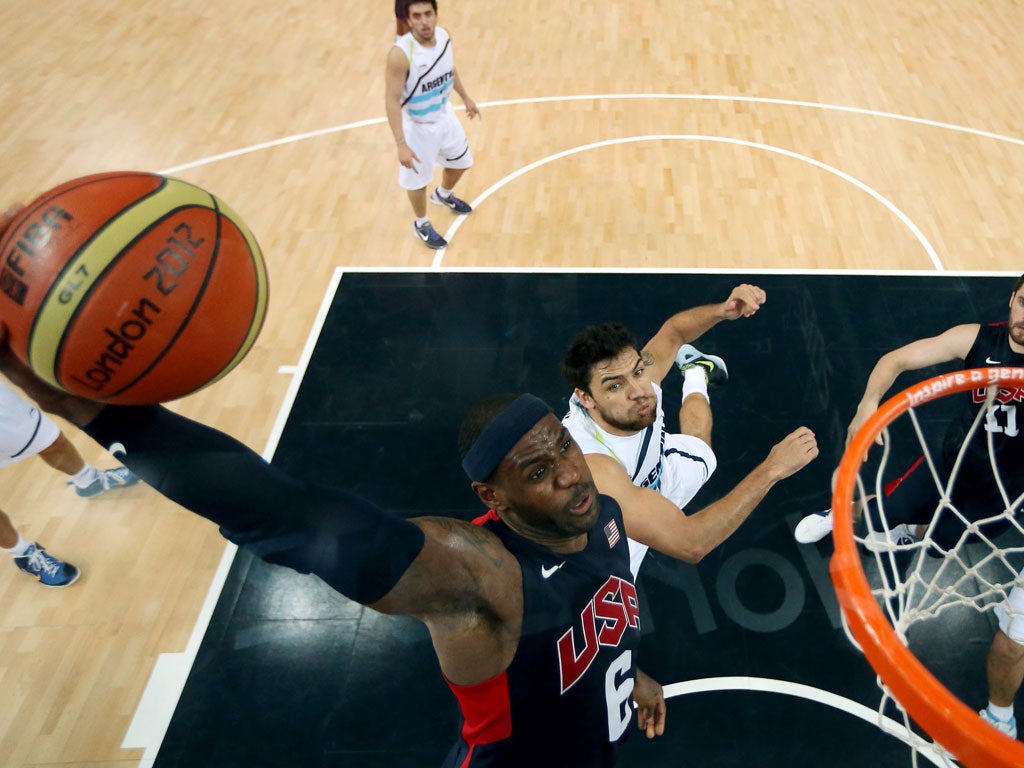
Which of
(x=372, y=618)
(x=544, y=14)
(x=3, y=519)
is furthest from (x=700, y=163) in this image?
(x=3, y=519)

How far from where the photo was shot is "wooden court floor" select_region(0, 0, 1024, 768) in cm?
385

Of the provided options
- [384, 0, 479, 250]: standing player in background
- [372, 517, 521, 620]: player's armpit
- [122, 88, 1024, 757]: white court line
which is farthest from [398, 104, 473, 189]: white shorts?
[372, 517, 521, 620]: player's armpit

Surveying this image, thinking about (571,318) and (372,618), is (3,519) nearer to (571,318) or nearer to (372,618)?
(372,618)

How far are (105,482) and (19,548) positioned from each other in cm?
58

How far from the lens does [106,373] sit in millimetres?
1639

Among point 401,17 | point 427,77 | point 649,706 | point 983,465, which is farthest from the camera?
point 427,77

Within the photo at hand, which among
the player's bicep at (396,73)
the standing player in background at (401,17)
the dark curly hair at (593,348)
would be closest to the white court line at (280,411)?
the player's bicep at (396,73)

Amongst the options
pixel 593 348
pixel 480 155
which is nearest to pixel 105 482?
pixel 593 348

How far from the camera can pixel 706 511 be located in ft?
8.69

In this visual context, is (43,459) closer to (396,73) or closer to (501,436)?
(396,73)

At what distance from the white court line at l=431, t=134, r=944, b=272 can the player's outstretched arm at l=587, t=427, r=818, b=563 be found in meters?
3.44

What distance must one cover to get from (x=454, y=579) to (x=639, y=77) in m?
7.52

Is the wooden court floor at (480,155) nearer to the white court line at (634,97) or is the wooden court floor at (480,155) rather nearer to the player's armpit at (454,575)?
the white court line at (634,97)

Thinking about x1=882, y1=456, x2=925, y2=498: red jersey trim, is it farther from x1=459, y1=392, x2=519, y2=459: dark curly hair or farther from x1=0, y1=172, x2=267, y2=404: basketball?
x1=0, y1=172, x2=267, y2=404: basketball
